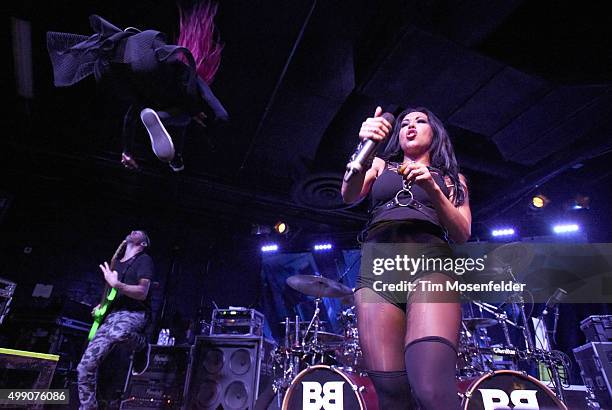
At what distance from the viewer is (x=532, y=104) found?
4977mm

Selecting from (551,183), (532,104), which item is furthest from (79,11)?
(551,183)

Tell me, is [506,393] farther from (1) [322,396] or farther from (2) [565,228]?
(2) [565,228]

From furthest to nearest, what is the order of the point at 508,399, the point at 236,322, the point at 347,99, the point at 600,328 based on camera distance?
1. the point at 236,322
2. the point at 347,99
3. the point at 600,328
4. the point at 508,399

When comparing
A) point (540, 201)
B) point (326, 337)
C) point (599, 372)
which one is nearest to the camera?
point (599, 372)

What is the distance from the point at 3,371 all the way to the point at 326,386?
2.62 meters

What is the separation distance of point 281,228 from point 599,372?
20.5 feet

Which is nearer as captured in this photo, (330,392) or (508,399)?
(508,399)

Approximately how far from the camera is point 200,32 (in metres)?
4.35

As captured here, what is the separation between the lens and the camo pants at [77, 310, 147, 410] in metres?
3.39

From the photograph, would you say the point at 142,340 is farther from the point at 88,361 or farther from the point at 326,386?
the point at 326,386

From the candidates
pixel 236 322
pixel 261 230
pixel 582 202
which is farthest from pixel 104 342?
pixel 582 202

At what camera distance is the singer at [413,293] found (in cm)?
112

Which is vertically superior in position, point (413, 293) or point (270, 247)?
point (270, 247)

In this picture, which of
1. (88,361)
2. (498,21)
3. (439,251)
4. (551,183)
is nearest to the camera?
(439,251)
